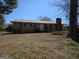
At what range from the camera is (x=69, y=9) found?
74.2ft

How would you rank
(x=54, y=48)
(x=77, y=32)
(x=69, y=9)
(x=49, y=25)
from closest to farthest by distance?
(x=54, y=48)
(x=77, y=32)
(x=69, y=9)
(x=49, y=25)

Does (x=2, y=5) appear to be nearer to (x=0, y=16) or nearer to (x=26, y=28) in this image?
(x=0, y=16)

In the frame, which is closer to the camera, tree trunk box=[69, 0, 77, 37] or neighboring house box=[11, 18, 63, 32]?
tree trunk box=[69, 0, 77, 37]

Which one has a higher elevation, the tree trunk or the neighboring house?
the tree trunk

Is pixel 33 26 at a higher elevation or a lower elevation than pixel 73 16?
lower

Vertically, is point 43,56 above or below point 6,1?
below

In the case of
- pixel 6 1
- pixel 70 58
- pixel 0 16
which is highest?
pixel 6 1

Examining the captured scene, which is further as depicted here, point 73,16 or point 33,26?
point 33,26

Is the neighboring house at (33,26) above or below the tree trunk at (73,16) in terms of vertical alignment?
below

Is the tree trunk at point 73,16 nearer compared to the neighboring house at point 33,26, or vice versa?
the tree trunk at point 73,16

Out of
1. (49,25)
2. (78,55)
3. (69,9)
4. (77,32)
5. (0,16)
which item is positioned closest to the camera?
(78,55)

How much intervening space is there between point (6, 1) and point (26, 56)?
3112 cm

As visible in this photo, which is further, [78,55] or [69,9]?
[69,9]

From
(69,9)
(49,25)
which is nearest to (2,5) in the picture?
(49,25)
